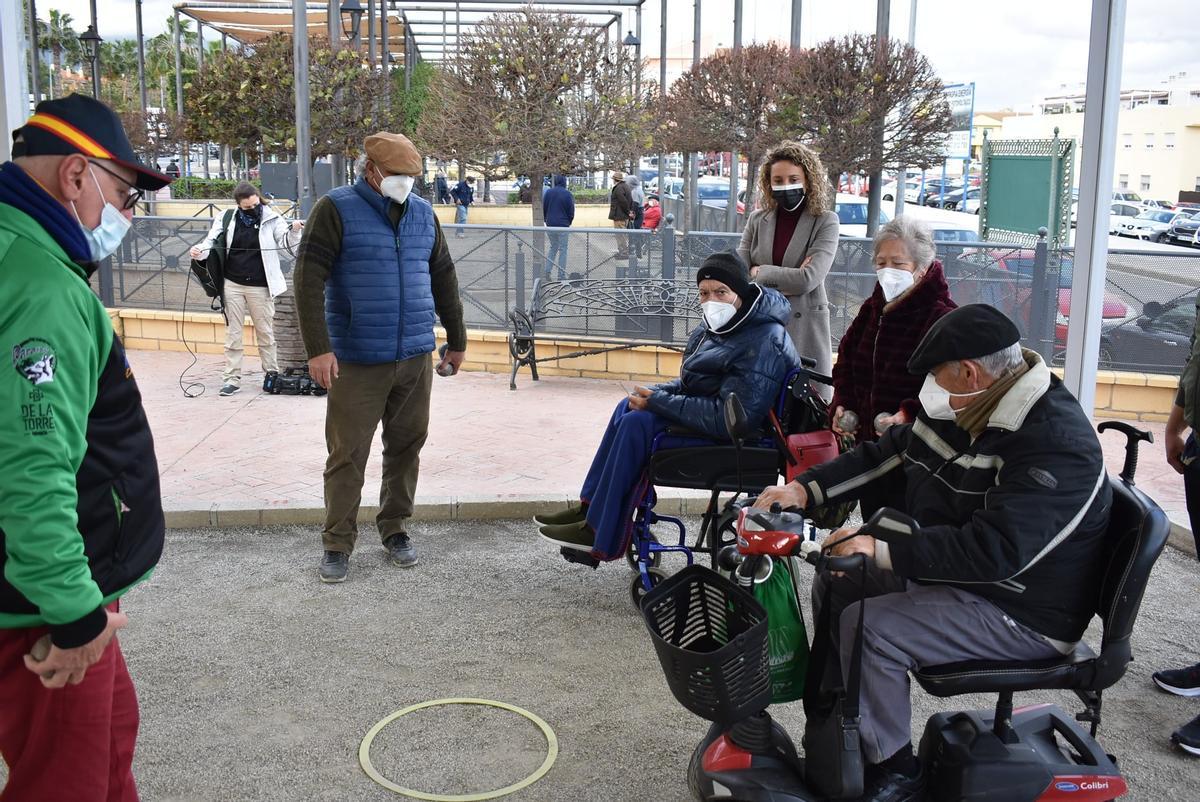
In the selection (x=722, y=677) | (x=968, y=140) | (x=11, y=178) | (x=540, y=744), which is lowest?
(x=540, y=744)

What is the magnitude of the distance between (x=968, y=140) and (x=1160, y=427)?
1537cm

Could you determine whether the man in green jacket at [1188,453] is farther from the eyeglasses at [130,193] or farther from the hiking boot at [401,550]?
the eyeglasses at [130,193]

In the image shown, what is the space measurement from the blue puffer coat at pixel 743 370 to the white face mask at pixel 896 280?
0.43 meters

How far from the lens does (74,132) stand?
2346mm

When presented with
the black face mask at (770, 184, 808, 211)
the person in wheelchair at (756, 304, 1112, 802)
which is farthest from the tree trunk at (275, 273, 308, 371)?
the person in wheelchair at (756, 304, 1112, 802)

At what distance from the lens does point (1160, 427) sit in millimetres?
8906

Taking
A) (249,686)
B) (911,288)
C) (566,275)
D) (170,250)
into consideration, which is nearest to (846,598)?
(911,288)

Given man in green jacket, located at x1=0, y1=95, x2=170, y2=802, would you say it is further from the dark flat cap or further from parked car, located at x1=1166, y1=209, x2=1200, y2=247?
parked car, located at x1=1166, y1=209, x2=1200, y2=247

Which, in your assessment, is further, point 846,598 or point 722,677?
point 846,598

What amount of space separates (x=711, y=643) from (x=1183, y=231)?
1297 inches

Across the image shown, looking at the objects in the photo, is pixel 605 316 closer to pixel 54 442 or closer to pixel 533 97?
pixel 533 97

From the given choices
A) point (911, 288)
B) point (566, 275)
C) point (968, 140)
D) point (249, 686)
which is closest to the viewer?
point (249, 686)

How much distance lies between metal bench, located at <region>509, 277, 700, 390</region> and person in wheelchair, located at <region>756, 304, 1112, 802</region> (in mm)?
7179

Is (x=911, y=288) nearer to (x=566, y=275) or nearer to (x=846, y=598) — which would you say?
(x=846, y=598)
